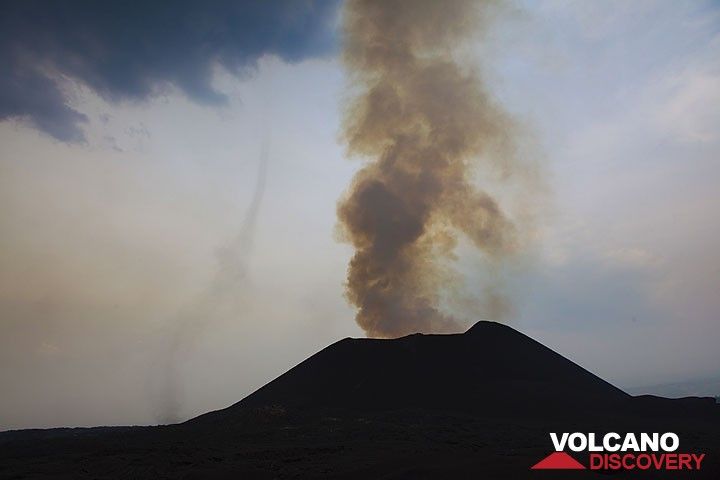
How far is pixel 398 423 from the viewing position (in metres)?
43.8

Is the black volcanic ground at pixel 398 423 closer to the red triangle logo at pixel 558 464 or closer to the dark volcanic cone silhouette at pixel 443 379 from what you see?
the dark volcanic cone silhouette at pixel 443 379

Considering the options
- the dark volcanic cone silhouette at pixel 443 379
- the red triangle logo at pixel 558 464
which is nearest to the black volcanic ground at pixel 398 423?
the dark volcanic cone silhouette at pixel 443 379

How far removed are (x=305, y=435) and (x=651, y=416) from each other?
38.0m

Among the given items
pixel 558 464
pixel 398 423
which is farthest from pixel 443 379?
pixel 558 464

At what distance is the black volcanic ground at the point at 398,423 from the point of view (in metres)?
27.3

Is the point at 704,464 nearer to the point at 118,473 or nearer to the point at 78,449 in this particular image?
the point at 118,473

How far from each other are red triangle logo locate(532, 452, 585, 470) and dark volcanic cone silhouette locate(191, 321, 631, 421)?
28.7m

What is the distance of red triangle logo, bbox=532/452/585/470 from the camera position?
76.0 ft

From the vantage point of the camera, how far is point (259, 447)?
3441 centimetres

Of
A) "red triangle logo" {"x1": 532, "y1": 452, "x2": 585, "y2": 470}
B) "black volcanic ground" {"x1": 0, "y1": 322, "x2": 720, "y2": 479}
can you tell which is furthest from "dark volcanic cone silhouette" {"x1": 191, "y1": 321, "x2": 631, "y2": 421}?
"red triangle logo" {"x1": 532, "y1": 452, "x2": 585, "y2": 470}

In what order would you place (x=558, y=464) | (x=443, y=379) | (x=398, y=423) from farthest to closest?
(x=443, y=379), (x=398, y=423), (x=558, y=464)

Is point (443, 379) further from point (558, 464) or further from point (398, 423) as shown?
point (558, 464)

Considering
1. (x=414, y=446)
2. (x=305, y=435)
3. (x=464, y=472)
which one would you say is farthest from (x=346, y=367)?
(x=464, y=472)

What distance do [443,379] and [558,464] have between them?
128 feet
